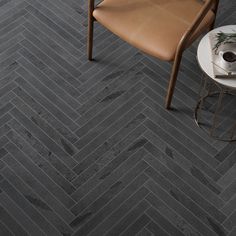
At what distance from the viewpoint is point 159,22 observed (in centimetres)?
A: 252

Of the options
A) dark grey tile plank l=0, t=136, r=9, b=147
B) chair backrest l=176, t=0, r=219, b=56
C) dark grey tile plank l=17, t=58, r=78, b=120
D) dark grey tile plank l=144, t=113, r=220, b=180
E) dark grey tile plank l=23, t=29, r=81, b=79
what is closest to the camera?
chair backrest l=176, t=0, r=219, b=56

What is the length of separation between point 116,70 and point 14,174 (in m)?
0.88

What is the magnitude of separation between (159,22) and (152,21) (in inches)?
1.5

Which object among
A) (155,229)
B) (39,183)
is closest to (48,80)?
(39,183)

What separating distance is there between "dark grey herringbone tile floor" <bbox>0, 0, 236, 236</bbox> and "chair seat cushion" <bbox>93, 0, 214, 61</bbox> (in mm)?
423

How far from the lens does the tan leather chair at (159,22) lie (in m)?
2.42

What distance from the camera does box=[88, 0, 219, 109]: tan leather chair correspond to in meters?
2.42

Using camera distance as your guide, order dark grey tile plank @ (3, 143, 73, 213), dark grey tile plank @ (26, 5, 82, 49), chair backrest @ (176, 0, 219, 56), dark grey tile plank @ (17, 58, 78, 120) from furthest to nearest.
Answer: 1. dark grey tile plank @ (26, 5, 82, 49)
2. dark grey tile plank @ (17, 58, 78, 120)
3. dark grey tile plank @ (3, 143, 73, 213)
4. chair backrest @ (176, 0, 219, 56)

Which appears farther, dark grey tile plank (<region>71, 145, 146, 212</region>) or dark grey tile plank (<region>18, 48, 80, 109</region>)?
dark grey tile plank (<region>18, 48, 80, 109</region>)

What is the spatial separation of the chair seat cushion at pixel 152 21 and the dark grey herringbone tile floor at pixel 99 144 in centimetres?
42

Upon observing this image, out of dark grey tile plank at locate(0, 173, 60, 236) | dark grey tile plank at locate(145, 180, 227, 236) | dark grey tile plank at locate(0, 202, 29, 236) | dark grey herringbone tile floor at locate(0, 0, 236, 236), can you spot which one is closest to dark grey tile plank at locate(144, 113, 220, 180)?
dark grey herringbone tile floor at locate(0, 0, 236, 236)

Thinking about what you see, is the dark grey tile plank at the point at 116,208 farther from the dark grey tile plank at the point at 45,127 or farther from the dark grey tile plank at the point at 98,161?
the dark grey tile plank at the point at 45,127

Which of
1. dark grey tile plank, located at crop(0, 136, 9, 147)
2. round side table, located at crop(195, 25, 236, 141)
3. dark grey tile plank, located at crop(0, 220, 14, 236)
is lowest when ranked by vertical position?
dark grey tile plank, located at crop(0, 220, 14, 236)

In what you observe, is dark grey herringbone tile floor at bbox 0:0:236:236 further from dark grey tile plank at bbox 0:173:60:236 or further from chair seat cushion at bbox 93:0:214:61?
chair seat cushion at bbox 93:0:214:61
